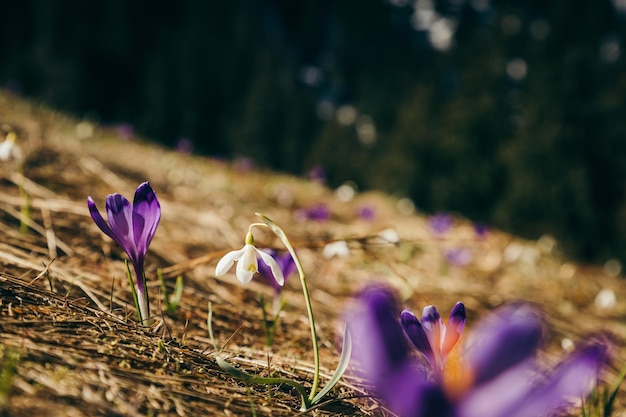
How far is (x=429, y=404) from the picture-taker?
0.52 meters

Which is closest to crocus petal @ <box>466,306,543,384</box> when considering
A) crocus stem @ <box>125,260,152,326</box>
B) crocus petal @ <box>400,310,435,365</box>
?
crocus petal @ <box>400,310,435,365</box>

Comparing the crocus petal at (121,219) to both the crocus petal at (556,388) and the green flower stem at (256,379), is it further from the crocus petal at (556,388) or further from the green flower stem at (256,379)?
the crocus petal at (556,388)

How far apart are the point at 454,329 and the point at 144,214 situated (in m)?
0.60

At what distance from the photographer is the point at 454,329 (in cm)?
90

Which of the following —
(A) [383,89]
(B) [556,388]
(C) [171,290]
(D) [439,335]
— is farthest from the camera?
(A) [383,89]

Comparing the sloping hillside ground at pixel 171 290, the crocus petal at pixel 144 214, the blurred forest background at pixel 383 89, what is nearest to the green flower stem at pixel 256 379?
the sloping hillside ground at pixel 171 290

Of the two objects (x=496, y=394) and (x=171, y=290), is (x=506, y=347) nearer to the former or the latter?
(x=496, y=394)

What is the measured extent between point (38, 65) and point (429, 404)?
60.5ft

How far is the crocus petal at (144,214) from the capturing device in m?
0.95

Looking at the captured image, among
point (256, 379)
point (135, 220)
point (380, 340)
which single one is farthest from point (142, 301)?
point (380, 340)

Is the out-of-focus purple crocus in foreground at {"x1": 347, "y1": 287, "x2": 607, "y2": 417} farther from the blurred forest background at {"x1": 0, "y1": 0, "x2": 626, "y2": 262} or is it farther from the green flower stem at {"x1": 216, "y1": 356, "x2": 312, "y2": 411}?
the blurred forest background at {"x1": 0, "y1": 0, "x2": 626, "y2": 262}

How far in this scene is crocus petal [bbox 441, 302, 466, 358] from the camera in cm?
89

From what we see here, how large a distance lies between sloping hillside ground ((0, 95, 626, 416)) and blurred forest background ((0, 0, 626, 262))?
4.16 m

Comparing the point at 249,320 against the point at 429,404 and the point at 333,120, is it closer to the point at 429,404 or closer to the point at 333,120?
the point at 429,404
